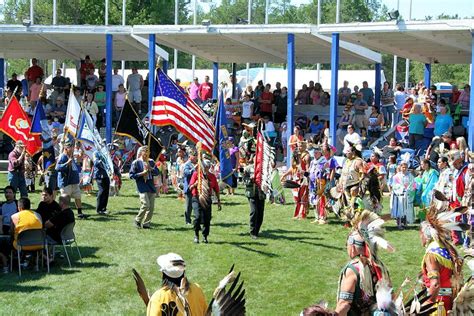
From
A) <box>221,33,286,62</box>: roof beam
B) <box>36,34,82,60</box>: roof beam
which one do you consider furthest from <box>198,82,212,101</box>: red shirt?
<box>36,34,82,60</box>: roof beam

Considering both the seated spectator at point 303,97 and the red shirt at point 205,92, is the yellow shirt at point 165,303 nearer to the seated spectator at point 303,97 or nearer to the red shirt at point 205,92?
the seated spectator at point 303,97

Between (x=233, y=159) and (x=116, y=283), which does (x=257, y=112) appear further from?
(x=116, y=283)

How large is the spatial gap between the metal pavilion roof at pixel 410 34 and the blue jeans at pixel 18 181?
965 centimetres

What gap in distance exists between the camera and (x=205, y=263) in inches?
583

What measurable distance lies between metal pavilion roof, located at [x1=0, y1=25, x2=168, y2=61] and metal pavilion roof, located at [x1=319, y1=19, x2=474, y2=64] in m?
6.97

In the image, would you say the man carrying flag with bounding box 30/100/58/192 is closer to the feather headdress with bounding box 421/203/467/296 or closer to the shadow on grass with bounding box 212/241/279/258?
the shadow on grass with bounding box 212/241/279/258

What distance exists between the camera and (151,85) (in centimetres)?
2770

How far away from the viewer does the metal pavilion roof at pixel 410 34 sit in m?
22.8

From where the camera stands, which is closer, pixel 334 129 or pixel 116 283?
pixel 116 283

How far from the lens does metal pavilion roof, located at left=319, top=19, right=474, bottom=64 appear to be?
22.8m

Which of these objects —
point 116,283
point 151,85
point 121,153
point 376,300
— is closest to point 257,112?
point 151,85

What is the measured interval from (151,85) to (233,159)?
5.48m

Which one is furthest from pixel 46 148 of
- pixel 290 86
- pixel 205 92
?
pixel 205 92

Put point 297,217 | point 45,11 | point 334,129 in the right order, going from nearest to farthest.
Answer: point 297,217 < point 334,129 < point 45,11
